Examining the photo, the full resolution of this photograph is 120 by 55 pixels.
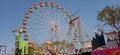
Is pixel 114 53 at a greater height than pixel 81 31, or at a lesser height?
lesser

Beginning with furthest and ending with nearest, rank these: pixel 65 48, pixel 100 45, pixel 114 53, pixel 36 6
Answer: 1. pixel 65 48
2. pixel 36 6
3. pixel 100 45
4. pixel 114 53

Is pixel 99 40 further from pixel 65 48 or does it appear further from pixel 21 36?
pixel 65 48

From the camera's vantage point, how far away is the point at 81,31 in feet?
161

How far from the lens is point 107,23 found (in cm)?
3528

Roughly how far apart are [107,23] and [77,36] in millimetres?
14492

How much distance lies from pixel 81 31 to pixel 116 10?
592 inches

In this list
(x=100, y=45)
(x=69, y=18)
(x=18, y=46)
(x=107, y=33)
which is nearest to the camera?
(x=100, y=45)

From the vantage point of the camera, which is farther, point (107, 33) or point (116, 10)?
point (107, 33)

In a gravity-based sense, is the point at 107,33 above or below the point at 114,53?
above

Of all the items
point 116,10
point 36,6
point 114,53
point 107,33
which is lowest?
point 114,53

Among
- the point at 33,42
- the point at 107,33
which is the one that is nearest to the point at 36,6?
the point at 33,42

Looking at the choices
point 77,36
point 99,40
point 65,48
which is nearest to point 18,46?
point 77,36

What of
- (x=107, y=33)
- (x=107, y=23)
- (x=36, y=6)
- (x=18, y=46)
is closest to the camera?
(x=107, y=23)

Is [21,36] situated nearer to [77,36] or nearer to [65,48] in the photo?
[77,36]
